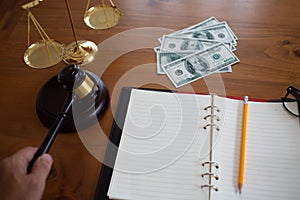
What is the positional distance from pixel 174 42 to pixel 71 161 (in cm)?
43

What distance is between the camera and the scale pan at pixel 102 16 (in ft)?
3.25

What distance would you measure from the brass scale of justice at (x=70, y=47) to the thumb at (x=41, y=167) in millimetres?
385

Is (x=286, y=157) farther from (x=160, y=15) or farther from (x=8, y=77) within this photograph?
(x=8, y=77)

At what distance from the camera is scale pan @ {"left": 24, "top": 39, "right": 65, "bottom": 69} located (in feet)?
3.02

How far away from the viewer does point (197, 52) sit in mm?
909

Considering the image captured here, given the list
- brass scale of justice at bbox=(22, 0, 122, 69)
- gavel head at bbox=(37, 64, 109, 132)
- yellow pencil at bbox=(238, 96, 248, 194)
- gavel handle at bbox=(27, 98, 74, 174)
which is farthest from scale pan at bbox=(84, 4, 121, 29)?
yellow pencil at bbox=(238, 96, 248, 194)

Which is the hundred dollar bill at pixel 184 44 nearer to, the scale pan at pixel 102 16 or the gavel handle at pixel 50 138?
the scale pan at pixel 102 16

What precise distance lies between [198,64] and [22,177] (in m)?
0.52

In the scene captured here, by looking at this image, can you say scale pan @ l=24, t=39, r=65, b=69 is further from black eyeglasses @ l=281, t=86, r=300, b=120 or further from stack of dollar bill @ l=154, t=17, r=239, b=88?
black eyeglasses @ l=281, t=86, r=300, b=120

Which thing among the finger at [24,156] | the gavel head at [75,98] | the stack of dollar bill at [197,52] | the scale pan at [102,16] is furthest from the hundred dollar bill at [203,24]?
the finger at [24,156]

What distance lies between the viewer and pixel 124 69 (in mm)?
888

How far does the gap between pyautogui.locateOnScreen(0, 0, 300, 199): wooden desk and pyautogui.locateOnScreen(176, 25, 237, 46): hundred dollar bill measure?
0.03 metres

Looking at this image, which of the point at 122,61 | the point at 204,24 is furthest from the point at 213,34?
the point at 122,61

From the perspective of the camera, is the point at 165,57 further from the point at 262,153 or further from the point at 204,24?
the point at 262,153
